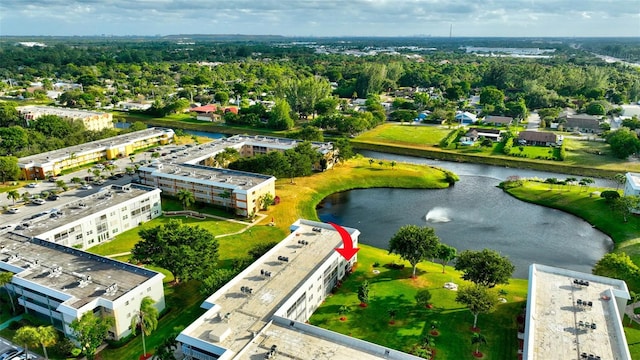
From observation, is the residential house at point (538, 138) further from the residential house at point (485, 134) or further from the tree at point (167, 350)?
the tree at point (167, 350)

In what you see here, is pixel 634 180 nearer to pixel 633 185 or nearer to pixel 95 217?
pixel 633 185

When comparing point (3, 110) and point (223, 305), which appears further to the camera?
point (3, 110)

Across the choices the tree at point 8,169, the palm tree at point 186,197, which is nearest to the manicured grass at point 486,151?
the palm tree at point 186,197

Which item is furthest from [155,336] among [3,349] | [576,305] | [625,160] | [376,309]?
[625,160]

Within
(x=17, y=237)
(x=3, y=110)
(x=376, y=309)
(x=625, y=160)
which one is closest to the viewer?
(x=376, y=309)

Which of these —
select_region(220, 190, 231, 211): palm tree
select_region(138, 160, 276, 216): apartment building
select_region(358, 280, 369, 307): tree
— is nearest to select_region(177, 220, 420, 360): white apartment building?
select_region(358, 280, 369, 307): tree

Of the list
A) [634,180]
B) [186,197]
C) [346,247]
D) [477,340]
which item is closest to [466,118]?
[634,180]

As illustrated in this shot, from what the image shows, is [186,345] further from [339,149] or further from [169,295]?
[339,149]

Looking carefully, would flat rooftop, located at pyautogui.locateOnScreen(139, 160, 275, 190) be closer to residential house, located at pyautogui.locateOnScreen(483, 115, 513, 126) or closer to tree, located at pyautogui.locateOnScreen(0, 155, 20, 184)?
tree, located at pyautogui.locateOnScreen(0, 155, 20, 184)
